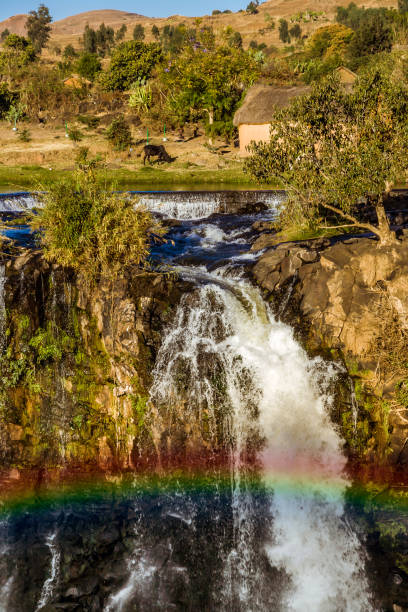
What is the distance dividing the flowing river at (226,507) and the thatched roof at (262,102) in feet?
86.9

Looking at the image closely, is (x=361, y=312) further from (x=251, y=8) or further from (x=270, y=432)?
(x=251, y=8)

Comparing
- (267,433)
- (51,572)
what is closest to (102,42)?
(267,433)

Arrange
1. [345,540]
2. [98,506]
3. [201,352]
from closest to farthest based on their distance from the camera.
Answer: [345,540]
[98,506]
[201,352]

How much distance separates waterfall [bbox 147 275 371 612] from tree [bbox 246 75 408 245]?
12.2 feet

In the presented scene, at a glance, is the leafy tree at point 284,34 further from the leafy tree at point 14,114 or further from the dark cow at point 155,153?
the dark cow at point 155,153

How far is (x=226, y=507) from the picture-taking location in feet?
37.1

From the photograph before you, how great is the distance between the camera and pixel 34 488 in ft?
39.0

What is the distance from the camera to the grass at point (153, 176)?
3203cm

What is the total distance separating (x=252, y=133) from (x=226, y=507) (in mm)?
31632

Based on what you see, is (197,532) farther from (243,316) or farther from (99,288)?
(99,288)

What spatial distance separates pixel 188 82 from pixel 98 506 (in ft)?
120

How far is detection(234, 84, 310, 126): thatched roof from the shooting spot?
35.9 meters

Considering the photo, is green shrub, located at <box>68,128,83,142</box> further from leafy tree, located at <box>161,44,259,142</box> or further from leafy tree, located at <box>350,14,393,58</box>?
leafy tree, located at <box>350,14,393,58</box>

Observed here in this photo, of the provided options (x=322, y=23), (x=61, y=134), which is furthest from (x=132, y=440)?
(x=322, y=23)
